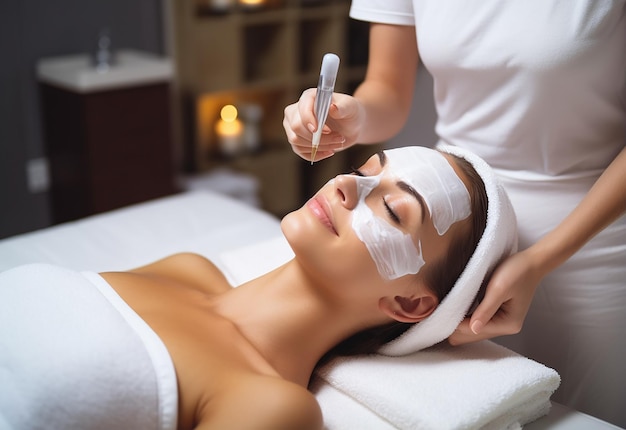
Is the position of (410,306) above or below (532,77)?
below

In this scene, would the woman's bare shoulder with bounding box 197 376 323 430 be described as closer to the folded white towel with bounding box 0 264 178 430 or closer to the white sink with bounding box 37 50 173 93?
the folded white towel with bounding box 0 264 178 430

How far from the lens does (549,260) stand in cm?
123

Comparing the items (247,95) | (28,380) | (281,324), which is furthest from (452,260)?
(247,95)

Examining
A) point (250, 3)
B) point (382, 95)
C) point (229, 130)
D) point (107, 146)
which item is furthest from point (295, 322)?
point (250, 3)

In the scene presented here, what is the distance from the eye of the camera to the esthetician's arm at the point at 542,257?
1.22 metres

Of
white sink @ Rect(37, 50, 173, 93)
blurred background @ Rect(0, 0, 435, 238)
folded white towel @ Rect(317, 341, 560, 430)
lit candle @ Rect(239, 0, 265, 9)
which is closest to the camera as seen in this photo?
folded white towel @ Rect(317, 341, 560, 430)

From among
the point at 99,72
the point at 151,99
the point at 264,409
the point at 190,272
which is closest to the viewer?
the point at 264,409

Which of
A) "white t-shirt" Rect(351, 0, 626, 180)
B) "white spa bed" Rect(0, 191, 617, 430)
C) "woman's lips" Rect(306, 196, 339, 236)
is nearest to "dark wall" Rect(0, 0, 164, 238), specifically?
Answer: "white spa bed" Rect(0, 191, 617, 430)

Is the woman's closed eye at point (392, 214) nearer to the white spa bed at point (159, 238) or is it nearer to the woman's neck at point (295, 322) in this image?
the woman's neck at point (295, 322)

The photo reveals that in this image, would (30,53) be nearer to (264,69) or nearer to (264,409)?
(264,69)

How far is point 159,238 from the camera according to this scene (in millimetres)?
2006

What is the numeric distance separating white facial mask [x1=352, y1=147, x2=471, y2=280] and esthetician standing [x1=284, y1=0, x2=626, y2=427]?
0.14 metres

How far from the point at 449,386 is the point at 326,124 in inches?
21.4

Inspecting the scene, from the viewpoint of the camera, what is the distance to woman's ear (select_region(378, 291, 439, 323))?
4.39 ft
